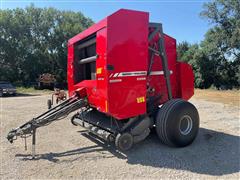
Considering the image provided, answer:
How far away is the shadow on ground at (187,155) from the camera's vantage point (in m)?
4.23

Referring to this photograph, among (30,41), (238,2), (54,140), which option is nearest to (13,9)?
(30,41)

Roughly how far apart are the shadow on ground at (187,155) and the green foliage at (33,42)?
101ft

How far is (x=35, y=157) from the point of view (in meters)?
4.73

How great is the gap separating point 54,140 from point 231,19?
30.0 metres

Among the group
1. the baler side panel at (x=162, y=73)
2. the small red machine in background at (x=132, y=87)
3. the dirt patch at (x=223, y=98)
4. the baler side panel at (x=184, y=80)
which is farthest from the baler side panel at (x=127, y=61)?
the dirt patch at (x=223, y=98)

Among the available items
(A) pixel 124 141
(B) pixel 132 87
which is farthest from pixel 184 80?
(A) pixel 124 141

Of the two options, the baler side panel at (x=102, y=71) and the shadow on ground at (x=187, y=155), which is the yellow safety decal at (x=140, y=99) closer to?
the baler side panel at (x=102, y=71)

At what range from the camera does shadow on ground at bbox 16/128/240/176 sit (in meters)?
4.23

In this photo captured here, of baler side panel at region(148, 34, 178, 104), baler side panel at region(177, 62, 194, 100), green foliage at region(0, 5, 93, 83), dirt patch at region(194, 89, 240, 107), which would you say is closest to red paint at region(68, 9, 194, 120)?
baler side panel at region(148, 34, 178, 104)

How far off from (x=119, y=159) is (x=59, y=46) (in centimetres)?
3497

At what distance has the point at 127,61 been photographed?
4.57 metres

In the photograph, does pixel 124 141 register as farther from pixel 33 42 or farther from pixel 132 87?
pixel 33 42

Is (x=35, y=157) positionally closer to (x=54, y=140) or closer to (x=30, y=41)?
(x=54, y=140)

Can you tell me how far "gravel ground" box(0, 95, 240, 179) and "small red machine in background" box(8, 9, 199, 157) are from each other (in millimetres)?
320
